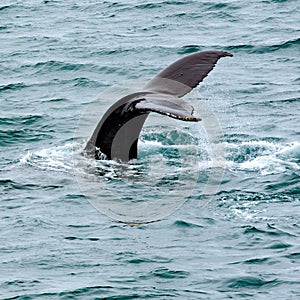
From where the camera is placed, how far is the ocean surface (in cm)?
952

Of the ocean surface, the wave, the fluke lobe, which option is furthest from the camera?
the wave

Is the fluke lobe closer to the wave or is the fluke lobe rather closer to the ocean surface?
the ocean surface

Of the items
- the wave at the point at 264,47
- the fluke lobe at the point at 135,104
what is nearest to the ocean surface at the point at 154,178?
the wave at the point at 264,47

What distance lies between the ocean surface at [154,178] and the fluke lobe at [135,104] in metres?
0.23

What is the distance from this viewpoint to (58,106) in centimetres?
1725

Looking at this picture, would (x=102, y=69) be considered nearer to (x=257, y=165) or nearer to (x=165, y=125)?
(x=165, y=125)

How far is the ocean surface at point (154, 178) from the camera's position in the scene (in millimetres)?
9516

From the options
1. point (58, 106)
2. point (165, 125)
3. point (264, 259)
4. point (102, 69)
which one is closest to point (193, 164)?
point (165, 125)

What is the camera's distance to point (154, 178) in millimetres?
12234

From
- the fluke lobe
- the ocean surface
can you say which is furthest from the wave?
the fluke lobe

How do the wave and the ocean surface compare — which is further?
the wave

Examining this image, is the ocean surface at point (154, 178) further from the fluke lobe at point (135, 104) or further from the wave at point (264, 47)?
the fluke lobe at point (135, 104)

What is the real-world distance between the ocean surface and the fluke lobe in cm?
23

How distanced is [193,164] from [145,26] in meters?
10.7
